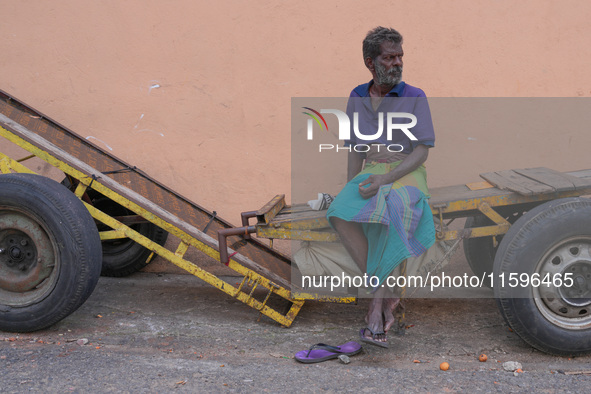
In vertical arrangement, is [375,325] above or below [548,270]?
below

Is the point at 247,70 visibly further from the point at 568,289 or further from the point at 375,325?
the point at 568,289

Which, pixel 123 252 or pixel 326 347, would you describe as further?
pixel 123 252

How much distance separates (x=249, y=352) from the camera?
3311 millimetres

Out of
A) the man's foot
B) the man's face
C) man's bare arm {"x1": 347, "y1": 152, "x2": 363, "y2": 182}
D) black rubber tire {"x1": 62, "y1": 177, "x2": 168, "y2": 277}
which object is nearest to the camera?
the man's foot

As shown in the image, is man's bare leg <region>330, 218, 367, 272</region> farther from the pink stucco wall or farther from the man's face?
the pink stucco wall

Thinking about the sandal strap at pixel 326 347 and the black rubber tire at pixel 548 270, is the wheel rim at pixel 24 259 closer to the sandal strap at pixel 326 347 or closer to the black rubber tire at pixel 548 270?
the sandal strap at pixel 326 347

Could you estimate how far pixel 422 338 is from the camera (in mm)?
3521

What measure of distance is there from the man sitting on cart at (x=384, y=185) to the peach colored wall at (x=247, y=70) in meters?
1.02

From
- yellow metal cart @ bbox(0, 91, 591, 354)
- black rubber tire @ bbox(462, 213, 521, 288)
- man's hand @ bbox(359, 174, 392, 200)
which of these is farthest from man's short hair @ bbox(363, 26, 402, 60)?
black rubber tire @ bbox(462, 213, 521, 288)

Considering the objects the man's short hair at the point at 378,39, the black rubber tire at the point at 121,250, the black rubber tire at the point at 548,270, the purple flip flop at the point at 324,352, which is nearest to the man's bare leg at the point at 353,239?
the purple flip flop at the point at 324,352

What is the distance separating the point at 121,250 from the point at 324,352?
6.96 feet

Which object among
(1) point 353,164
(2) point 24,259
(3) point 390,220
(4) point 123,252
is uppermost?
(1) point 353,164

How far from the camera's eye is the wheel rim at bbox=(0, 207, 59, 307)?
11.2ft

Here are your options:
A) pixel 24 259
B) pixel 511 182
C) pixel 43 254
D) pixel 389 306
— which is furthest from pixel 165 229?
pixel 511 182
